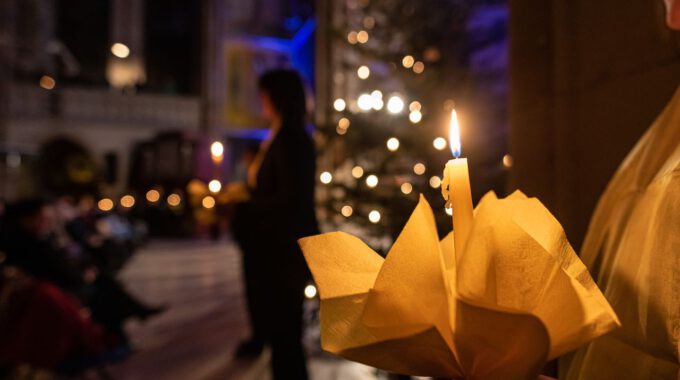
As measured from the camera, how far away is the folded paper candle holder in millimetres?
296

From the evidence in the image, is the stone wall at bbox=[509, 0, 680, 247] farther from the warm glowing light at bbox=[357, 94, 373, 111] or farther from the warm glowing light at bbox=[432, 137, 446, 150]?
the warm glowing light at bbox=[357, 94, 373, 111]

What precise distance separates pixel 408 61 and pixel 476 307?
9.37ft

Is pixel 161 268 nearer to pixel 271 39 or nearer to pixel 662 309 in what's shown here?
pixel 662 309

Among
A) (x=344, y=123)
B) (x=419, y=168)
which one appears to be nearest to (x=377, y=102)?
(x=344, y=123)

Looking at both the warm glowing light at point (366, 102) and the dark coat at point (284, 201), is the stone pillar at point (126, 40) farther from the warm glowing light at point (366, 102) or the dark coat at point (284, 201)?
the dark coat at point (284, 201)

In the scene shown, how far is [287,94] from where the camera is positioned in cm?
200

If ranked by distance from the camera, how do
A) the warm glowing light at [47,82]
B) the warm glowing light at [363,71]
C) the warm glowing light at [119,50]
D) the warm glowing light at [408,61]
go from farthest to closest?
the warm glowing light at [119,50] < the warm glowing light at [47,82] < the warm glowing light at [363,71] < the warm glowing light at [408,61]

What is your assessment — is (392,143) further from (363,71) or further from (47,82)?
(47,82)

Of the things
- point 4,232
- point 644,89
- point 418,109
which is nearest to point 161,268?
→ point 4,232

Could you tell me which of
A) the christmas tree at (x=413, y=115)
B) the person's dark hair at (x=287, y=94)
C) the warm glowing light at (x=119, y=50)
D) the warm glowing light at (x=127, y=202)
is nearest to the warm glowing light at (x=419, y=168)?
the christmas tree at (x=413, y=115)

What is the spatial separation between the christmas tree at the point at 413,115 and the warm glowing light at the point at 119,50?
38.5ft

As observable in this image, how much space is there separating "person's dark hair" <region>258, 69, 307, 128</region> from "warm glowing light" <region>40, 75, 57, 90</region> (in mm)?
13091

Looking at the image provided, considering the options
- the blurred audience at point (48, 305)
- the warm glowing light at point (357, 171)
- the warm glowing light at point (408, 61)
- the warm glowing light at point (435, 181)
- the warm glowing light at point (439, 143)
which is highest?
the warm glowing light at point (408, 61)

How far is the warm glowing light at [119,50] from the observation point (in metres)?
13.1
